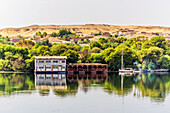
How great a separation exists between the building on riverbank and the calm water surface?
70.7 feet

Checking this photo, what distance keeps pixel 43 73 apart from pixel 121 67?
16.6 metres

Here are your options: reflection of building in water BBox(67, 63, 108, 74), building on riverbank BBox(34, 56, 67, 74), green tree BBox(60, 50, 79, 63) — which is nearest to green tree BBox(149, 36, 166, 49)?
reflection of building in water BBox(67, 63, 108, 74)

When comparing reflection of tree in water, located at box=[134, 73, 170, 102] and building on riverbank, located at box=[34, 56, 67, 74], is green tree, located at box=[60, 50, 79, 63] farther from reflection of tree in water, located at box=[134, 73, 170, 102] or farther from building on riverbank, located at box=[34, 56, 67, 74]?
reflection of tree in water, located at box=[134, 73, 170, 102]

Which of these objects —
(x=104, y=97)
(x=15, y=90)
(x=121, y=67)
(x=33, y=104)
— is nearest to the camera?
(x=33, y=104)

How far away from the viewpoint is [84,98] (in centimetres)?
3700

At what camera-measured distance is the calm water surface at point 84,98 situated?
103 feet

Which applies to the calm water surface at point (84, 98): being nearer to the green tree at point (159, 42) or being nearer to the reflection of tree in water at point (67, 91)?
the reflection of tree in water at point (67, 91)

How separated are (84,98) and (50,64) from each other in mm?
33933

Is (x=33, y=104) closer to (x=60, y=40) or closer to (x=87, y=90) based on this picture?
(x=87, y=90)

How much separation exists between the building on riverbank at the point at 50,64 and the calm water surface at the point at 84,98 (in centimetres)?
2154

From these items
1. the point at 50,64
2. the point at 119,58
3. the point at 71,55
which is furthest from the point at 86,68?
the point at 50,64

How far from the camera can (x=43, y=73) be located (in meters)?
69.4

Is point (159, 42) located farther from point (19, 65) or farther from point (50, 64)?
point (19, 65)

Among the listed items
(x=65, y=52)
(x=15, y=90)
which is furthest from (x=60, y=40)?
(x=15, y=90)
